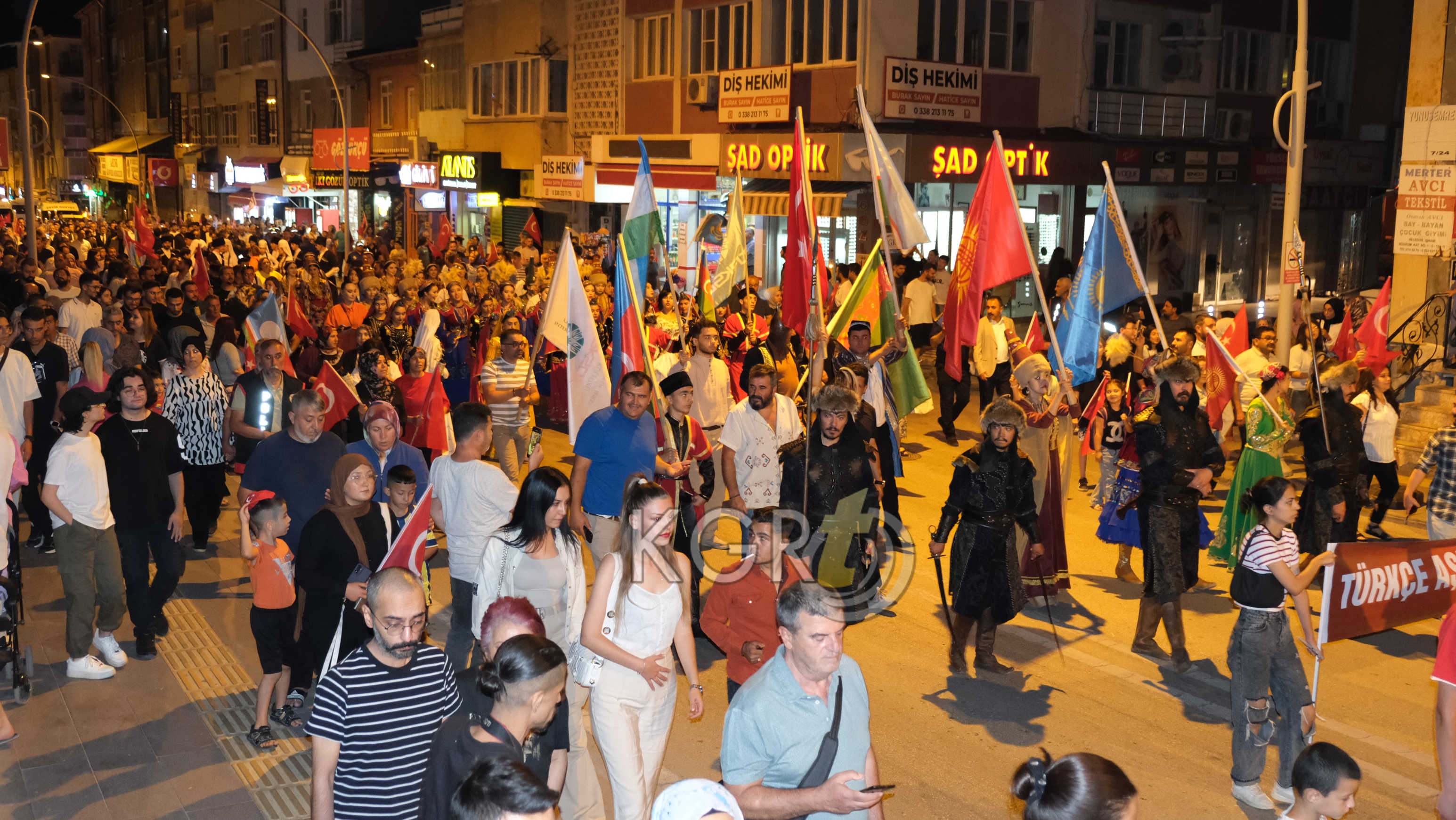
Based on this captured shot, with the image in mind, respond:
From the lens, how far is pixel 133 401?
25.6ft

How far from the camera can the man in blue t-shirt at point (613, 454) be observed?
7523 millimetres

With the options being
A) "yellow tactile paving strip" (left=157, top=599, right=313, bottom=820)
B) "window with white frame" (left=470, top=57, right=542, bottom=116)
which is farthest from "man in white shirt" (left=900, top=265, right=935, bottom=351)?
"window with white frame" (left=470, top=57, right=542, bottom=116)

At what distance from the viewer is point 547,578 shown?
549cm

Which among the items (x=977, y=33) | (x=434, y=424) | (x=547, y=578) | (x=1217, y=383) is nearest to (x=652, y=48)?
(x=977, y=33)

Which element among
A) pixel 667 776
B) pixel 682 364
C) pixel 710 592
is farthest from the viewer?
pixel 682 364

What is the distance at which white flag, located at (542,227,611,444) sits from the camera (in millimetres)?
8344

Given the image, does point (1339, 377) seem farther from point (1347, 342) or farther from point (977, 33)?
point (977, 33)

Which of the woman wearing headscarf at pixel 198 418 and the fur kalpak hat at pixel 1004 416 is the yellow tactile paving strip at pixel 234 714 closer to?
the woman wearing headscarf at pixel 198 418

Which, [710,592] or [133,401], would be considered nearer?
[710,592]

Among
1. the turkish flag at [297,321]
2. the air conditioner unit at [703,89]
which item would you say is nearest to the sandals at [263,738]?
the turkish flag at [297,321]

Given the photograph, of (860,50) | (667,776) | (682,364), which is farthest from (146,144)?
(667,776)

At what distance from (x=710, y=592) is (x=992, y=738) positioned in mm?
2250

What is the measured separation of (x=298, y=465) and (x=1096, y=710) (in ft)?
15.7

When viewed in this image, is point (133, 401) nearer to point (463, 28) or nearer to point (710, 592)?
point (710, 592)
